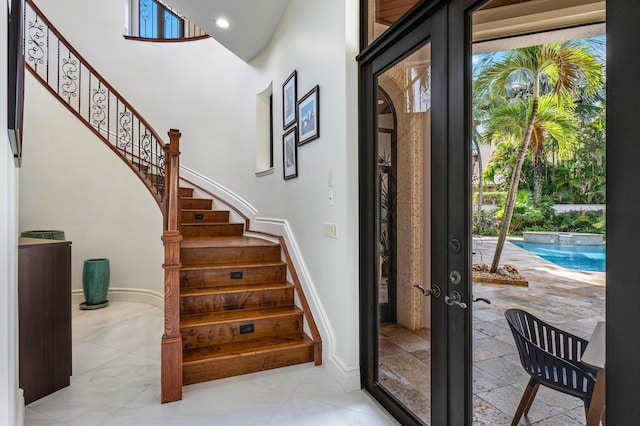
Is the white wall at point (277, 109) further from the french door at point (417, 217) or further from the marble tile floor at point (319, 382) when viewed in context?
the marble tile floor at point (319, 382)

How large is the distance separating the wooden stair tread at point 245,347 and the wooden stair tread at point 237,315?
0.18 metres

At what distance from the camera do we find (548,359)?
1.19 meters

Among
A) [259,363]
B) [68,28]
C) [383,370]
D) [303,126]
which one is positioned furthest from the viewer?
[68,28]

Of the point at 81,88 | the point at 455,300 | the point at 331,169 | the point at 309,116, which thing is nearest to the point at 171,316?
the point at 331,169

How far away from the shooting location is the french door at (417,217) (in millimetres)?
1464

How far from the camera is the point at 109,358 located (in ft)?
8.85

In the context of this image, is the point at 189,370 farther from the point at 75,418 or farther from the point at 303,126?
the point at 303,126

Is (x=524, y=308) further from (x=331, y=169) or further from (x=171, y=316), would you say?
(x=171, y=316)

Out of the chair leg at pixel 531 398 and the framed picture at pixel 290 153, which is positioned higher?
the framed picture at pixel 290 153

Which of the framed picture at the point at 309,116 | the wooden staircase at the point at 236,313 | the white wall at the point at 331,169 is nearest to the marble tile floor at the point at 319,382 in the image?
the wooden staircase at the point at 236,313

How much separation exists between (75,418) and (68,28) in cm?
580

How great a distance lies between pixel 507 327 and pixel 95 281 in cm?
442

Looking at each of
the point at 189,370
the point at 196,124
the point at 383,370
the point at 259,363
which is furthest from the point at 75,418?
the point at 196,124

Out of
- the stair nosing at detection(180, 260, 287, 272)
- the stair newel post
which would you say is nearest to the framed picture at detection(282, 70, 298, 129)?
the stair newel post
